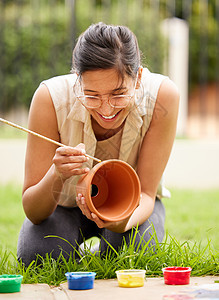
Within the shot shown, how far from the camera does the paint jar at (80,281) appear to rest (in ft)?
7.10

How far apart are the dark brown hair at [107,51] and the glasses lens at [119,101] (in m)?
0.09

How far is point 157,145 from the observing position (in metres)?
2.73

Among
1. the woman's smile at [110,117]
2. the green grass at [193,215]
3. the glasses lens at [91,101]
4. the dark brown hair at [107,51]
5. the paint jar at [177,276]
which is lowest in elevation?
the green grass at [193,215]

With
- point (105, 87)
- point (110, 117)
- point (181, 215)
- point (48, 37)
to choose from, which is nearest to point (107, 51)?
point (105, 87)

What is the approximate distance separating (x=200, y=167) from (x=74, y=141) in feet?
14.0

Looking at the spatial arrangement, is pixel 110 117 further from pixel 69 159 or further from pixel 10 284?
pixel 10 284

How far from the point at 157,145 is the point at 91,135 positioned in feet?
1.04

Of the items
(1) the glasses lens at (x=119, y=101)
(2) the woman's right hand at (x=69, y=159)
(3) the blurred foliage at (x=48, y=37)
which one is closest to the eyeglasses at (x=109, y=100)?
(1) the glasses lens at (x=119, y=101)

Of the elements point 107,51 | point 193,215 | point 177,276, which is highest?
point 107,51

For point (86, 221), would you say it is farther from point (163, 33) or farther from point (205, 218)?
point (163, 33)

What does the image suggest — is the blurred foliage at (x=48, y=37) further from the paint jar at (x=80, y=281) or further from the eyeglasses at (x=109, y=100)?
the paint jar at (x=80, y=281)

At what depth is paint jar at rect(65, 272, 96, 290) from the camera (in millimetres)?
2164

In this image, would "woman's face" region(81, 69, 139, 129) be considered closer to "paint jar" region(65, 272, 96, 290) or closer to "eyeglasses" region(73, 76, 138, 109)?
"eyeglasses" region(73, 76, 138, 109)

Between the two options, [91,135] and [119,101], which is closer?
[119,101]
